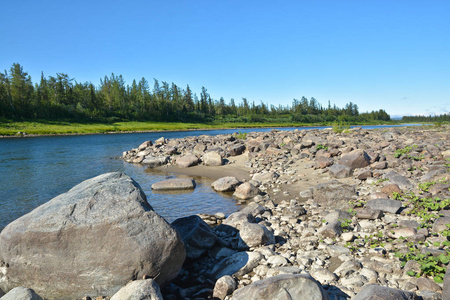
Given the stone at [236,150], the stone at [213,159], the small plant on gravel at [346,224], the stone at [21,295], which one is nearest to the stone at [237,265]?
the small plant on gravel at [346,224]

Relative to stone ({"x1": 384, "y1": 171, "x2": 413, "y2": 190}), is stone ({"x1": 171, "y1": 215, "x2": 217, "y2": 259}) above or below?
below

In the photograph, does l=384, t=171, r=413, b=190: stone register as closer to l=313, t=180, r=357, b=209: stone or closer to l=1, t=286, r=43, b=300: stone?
l=313, t=180, r=357, b=209: stone

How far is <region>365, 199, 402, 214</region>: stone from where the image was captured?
28.4 ft

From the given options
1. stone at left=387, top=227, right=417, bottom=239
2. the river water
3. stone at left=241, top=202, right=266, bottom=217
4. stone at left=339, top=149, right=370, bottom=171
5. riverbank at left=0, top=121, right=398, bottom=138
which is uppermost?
riverbank at left=0, top=121, right=398, bottom=138

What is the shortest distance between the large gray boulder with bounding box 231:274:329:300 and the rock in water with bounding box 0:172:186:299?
73.5 inches

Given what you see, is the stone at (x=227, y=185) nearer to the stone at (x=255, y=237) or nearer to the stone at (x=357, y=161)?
the stone at (x=357, y=161)

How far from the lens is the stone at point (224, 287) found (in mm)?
5562

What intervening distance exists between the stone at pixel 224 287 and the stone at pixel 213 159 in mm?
16068

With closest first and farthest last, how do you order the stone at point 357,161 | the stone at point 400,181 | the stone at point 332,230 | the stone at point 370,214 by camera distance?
the stone at point 332,230, the stone at point 370,214, the stone at point 400,181, the stone at point 357,161

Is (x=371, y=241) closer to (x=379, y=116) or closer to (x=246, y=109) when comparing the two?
(x=246, y=109)

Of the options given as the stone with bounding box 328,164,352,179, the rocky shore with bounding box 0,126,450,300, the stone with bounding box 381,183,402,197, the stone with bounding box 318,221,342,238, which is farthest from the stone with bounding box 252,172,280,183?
the stone with bounding box 318,221,342,238

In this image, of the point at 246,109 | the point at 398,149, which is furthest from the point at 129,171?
the point at 246,109

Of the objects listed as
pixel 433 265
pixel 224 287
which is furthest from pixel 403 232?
pixel 224 287

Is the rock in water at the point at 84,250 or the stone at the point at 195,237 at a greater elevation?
the rock in water at the point at 84,250
